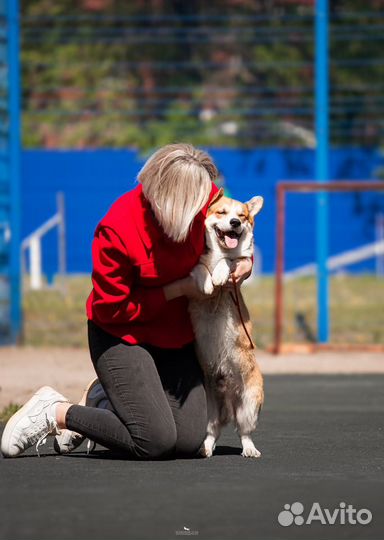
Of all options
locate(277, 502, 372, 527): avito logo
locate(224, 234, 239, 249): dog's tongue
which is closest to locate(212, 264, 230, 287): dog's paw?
locate(224, 234, 239, 249): dog's tongue

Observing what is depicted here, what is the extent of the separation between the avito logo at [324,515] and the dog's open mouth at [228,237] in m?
1.54

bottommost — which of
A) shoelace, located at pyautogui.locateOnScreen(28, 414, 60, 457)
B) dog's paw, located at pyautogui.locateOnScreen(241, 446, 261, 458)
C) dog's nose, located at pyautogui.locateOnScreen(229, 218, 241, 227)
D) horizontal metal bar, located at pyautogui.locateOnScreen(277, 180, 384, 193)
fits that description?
dog's paw, located at pyautogui.locateOnScreen(241, 446, 261, 458)

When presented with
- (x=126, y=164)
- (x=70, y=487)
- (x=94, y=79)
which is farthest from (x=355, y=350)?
(x=94, y=79)

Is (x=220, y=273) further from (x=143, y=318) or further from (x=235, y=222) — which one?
(x=143, y=318)

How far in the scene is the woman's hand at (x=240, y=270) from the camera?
5.45 meters

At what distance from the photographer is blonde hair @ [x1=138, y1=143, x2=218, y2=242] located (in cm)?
514

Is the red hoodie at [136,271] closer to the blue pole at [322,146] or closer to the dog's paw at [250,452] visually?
the dog's paw at [250,452]

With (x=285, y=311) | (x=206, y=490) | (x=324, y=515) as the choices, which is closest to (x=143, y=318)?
(x=206, y=490)

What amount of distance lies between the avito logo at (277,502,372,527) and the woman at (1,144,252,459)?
3.82 feet

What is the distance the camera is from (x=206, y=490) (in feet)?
14.8

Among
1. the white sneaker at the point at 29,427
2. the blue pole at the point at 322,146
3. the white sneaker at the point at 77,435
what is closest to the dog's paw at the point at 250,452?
the white sneaker at the point at 77,435

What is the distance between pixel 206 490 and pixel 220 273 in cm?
118

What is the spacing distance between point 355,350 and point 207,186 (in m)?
5.64

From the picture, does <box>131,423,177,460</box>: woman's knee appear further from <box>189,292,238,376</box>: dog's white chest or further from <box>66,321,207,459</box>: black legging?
<box>189,292,238,376</box>: dog's white chest
